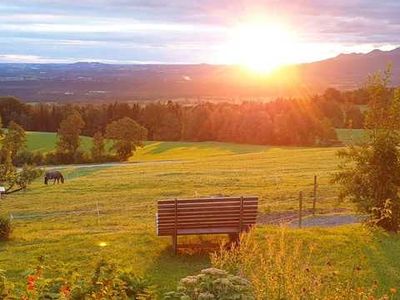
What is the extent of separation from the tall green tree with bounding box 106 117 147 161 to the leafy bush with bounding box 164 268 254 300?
7420 centimetres

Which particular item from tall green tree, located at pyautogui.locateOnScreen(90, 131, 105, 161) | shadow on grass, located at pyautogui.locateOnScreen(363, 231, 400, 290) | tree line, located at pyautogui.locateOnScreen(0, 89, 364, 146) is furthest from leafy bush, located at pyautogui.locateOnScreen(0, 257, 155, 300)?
tree line, located at pyautogui.locateOnScreen(0, 89, 364, 146)

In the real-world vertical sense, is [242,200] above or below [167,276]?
above

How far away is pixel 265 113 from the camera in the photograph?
99062 mm

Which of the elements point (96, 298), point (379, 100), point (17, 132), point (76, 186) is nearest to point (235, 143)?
point (17, 132)

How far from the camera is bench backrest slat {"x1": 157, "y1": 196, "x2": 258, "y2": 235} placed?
13.9 m

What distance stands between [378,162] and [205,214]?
5.26 meters

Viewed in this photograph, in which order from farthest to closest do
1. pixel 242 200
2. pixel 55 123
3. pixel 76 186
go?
pixel 55 123
pixel 76 186
pixel 242 200

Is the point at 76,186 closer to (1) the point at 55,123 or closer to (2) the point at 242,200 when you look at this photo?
(2) the point at 242,200

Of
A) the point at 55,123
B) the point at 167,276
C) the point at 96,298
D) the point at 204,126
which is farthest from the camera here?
the point at 55,123

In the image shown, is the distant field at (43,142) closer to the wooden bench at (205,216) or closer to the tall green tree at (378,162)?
the tall green tree at (378,162)

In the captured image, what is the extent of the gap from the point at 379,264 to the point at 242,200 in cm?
320

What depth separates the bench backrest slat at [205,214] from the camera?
13859 millimetres

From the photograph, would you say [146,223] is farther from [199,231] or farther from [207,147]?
[207,147]

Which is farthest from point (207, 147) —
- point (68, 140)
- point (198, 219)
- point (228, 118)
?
point (198, 219)
